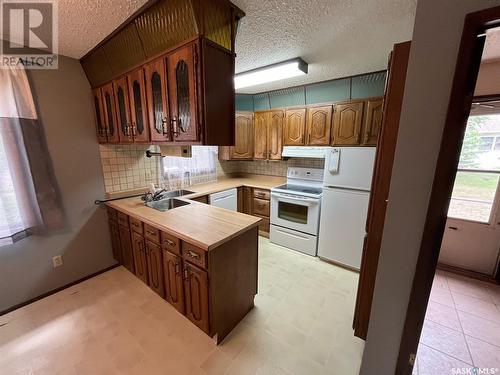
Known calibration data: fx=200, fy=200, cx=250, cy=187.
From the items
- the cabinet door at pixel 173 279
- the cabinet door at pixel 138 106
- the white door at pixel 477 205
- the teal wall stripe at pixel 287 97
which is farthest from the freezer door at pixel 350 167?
the cabinet door at pixel 138 106

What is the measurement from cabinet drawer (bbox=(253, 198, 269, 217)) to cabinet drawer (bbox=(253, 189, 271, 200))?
67 mm

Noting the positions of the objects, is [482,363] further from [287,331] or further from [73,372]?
[73,372]

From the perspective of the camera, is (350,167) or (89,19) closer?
(89,19)

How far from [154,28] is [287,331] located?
260 centimetres

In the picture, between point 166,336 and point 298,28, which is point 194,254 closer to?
point 166,336

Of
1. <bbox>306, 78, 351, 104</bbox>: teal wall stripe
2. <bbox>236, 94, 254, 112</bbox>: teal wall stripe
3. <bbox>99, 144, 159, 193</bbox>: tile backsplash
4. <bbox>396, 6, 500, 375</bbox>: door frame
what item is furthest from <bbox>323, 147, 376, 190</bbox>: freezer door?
<bbox>99, 144, 159, 193</bbox>: tile backsplash

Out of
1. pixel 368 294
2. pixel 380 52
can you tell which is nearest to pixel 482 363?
pixel 368 294

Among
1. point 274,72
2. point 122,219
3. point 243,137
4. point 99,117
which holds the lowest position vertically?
point 122,219

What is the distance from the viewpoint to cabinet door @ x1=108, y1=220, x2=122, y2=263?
2.41 meters

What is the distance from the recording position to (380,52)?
191 cm

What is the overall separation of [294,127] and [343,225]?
1616mm

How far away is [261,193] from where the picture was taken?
3352mm

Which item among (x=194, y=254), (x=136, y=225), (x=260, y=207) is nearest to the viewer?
(x=194, y=254)

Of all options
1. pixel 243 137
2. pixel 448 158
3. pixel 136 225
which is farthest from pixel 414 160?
pixel 243 137
